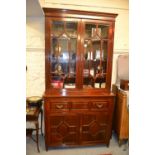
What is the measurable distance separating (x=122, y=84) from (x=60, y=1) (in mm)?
1765

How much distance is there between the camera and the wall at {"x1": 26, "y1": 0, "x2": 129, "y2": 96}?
272cm

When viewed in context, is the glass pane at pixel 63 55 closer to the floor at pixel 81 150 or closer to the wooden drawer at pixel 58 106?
the wooden drawer at pixel 58 106

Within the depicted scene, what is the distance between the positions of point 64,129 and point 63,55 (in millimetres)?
1170

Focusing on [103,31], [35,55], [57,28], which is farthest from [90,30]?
[35,55]

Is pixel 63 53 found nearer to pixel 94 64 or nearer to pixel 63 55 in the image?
pixel 63 55

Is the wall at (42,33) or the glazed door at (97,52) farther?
the wall at (42,33)

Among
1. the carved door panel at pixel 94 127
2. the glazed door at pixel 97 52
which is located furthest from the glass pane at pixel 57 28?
the carved door panel at pixel 94 127

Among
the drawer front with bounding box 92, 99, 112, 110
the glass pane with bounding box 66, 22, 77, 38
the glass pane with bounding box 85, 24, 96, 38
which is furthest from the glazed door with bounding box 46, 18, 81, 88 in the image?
the drawer front with bounding box 92, 99, 112, 110

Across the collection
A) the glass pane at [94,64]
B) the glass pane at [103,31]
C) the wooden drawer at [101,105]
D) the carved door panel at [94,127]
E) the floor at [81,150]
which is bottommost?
the floor at [81,150]

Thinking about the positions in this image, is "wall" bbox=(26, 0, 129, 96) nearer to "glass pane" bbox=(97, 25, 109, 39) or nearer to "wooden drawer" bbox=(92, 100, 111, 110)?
"glass pane" bbox=(97, 25, 109, 39)

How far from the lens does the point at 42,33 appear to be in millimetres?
2730

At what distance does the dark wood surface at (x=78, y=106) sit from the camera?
7.87ft

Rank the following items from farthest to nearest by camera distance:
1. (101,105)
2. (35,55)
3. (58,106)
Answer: (35,55) → (101,105) → (58,106)

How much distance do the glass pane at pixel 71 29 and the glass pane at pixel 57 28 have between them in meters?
0.09
